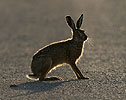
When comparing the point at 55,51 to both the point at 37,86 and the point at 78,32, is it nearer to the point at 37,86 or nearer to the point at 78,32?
the point at 78,32

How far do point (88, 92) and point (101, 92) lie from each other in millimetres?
232

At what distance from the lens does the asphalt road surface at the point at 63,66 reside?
764 cm

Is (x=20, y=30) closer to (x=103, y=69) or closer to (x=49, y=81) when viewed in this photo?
(x=103, y=69)

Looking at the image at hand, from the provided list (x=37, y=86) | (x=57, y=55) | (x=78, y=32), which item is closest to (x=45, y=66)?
(x=57, y=55)

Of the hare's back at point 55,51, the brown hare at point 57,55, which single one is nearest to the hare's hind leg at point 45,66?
the brown hare at point 57,55

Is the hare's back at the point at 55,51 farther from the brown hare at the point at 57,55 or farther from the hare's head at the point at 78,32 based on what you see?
the hare's head at the point at 78,32

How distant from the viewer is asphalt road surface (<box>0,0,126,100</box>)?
764 cm

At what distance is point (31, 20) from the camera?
909 inches

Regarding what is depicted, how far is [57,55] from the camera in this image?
878 centimetres

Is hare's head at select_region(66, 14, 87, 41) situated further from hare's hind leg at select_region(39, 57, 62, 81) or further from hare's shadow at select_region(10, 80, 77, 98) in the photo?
hare's shadow at select_region(10, 80, 77, 98)

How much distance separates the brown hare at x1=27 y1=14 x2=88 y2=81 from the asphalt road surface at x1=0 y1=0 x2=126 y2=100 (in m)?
0.24

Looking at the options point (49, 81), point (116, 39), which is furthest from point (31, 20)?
point (49, 81)

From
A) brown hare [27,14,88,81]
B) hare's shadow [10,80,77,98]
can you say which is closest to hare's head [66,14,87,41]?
brown hare [27,14,88,81]

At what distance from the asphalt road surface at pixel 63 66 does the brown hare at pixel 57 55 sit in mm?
243
